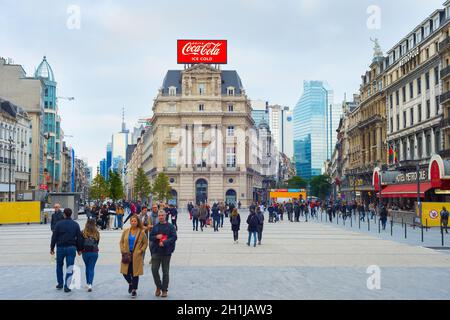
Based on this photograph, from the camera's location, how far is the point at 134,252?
435 inches

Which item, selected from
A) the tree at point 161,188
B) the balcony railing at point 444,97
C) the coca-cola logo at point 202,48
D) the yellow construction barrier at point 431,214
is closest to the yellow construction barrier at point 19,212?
the yellow construction barrier at point 431,214

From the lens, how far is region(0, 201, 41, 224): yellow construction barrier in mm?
40656

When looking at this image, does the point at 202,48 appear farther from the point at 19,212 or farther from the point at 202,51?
the point at 19,212

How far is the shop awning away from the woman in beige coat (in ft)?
127

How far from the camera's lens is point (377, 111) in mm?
71375

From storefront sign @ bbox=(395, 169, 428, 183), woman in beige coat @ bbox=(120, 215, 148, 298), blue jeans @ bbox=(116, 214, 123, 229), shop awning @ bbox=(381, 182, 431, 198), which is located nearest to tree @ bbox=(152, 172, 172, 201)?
shop awning @ bbox=(381, 182, 431, 198)

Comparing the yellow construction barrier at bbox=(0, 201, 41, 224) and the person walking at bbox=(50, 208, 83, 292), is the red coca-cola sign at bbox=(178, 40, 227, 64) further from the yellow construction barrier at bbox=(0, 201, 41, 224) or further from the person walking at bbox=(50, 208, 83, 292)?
the person walking at bbox=(50, 208, 83, 292)

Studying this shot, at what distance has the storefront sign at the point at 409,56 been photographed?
54.8m

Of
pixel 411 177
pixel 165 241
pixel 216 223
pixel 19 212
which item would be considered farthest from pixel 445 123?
pixel 165 241

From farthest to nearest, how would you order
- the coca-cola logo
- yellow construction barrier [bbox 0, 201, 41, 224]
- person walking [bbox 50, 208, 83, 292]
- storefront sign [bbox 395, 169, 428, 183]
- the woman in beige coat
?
the coca-cola logo, storefront sign [bbox 395, 169, 428, 183], yellow construction barrier [bbox 0, 201, 41, 224], person walking [bbox 50, 208, 83, 292], the woman in beige coat

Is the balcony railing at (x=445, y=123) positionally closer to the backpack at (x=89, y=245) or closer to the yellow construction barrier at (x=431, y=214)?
the yellow construction barrier at (x=431, y=214)

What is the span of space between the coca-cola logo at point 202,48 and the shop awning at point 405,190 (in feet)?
139
